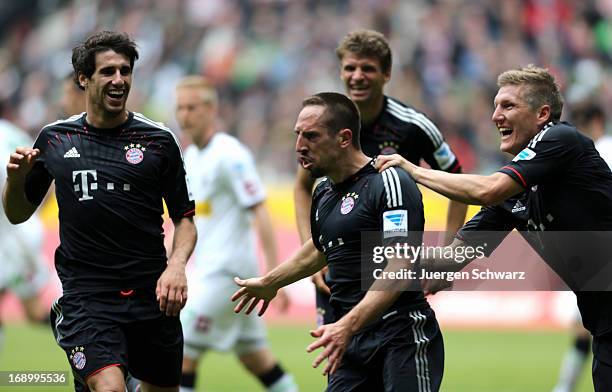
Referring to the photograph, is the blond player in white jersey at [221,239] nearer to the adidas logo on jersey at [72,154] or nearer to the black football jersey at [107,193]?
the black football jersey at [107,193]

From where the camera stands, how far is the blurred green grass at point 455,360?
10.9m

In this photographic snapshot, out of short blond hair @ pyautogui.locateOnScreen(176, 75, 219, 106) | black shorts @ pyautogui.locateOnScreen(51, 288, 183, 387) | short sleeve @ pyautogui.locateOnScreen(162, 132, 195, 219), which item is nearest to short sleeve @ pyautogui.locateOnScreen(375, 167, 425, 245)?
short sleeve @ pyautogui.locateOnScreen(162, 132, 195, 219)

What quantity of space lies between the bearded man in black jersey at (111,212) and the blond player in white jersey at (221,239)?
8.04 ft

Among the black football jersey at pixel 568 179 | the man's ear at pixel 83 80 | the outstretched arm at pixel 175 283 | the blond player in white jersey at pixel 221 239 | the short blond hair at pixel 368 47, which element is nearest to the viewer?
the black football jersey at pixel 568 179

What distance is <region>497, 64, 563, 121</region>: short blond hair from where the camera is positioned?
597cm

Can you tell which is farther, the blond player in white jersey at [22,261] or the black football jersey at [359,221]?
the blond player in white jersey at [22,261]

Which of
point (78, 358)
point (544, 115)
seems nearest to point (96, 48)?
point (78, 358)

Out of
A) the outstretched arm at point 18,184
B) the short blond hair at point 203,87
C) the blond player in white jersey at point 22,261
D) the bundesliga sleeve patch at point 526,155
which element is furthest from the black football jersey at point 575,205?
the blond player in white jersey at point 22,261

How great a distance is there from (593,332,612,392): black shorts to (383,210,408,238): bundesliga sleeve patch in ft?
4.22

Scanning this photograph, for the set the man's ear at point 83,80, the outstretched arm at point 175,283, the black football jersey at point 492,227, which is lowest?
the outstretched arm at point 175,283

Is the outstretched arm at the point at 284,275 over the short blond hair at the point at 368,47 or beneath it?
beneath

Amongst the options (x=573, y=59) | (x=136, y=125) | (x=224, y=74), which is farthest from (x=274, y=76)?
(x=136, y=125)

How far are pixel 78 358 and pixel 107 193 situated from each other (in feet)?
3.16

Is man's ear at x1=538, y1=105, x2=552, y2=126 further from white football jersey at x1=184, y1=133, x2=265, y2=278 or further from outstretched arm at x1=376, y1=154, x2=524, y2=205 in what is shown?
white football jersey at x1=184, y1=133, x2=265, y2=278
